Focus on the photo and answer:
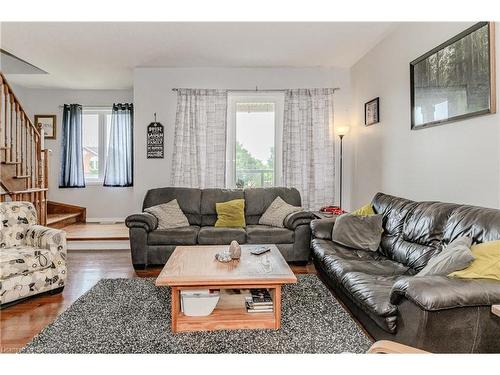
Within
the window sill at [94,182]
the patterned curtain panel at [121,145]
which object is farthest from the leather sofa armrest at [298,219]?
the window sill at [94,182]

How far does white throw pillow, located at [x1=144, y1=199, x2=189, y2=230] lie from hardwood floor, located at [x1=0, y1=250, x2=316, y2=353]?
1.79 ft

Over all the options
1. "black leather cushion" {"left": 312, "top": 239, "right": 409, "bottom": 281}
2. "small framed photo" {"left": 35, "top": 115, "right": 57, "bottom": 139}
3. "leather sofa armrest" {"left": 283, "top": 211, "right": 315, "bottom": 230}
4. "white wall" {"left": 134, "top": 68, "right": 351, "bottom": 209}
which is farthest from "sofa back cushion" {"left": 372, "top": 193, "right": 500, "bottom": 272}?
"small framed photo" {"left": 35, "top": 115, "right": 57, "bottom": 139}

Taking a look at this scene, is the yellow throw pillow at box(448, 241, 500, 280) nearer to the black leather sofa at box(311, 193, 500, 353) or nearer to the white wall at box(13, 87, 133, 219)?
the black leather sofa at box(311, 193, 500, 353)

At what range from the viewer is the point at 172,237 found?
13.2 feet

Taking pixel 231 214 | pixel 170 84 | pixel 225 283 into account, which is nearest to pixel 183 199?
pixel 231 214

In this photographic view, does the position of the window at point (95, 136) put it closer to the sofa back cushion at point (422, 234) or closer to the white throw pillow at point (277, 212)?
the white throw pillow at point (277, 212)

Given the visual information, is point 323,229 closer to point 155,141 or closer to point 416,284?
point 416,284

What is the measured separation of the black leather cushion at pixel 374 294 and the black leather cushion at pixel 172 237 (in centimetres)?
199

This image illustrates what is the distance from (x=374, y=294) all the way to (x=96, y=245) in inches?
164

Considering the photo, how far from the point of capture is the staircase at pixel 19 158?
4.42m

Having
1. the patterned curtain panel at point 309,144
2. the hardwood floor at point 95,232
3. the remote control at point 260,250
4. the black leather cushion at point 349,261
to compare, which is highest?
the patterned curtain panel at point 309,144

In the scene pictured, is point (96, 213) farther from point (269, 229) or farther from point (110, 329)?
point (110, 329)
